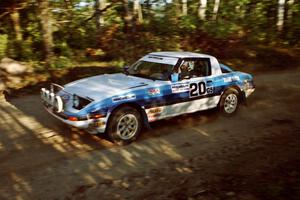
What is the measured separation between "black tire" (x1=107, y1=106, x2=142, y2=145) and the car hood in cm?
40

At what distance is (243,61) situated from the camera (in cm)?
1675

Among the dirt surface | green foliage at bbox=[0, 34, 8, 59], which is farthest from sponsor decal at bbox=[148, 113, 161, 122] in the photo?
green foliage at bbox=[0, 34, 8, 59]

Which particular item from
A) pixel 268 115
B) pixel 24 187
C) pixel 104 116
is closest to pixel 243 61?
pixel 268 115

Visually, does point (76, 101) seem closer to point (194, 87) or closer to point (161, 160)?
point (161, 160)

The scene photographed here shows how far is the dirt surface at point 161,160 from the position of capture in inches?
188

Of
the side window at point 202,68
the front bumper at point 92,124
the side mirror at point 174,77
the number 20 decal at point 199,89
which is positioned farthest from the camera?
the side window at point 202,68

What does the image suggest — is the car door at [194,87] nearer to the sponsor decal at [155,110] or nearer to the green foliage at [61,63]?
the sponsor decal at [155,110]

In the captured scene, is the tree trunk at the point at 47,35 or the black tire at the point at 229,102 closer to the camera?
the black tire at the point at 229,102

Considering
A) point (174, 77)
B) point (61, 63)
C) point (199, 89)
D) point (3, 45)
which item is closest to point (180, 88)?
point (174, 77)

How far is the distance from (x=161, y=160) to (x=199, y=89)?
7.84 feet

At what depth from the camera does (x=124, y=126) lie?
6.56 meters

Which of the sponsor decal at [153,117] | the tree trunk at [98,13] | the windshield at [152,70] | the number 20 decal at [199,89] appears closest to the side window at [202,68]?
the number 20 decal at [199,89]

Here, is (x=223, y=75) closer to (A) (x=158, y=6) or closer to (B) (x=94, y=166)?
(B) (x=94, y=166)

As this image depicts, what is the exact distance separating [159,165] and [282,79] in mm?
10022
